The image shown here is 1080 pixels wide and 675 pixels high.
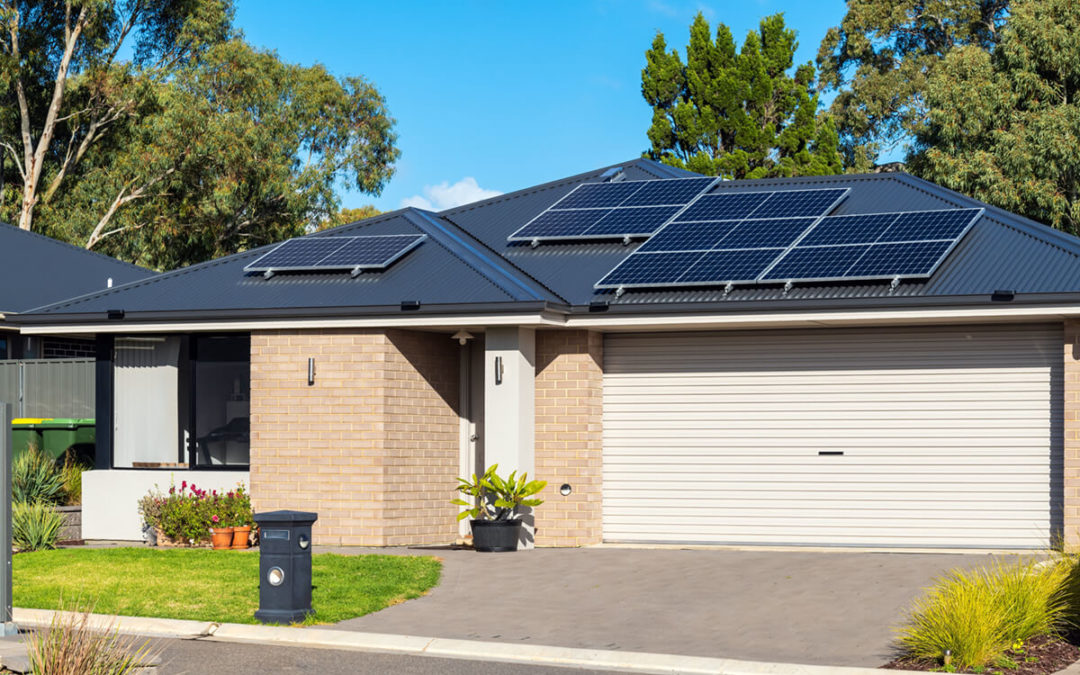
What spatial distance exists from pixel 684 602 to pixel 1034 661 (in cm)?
404

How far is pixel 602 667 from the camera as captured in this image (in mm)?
10773

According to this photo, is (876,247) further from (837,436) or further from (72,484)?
(72,484)

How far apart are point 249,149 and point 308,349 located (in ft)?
84.1

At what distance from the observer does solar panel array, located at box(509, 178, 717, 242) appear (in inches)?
815

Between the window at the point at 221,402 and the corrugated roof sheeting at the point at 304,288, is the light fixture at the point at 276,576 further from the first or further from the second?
the window at the point at 221,402

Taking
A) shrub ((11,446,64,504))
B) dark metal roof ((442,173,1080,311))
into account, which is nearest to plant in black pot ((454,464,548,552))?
dark metal roof ((442,173,1080,311))

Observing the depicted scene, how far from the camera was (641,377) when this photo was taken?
1923cm

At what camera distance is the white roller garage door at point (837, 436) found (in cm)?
1756

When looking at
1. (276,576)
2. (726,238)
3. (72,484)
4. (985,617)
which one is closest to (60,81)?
(72,484)

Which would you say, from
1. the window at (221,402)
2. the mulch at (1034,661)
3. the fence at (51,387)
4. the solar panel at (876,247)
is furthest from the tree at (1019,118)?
the mulch at (1034,661)

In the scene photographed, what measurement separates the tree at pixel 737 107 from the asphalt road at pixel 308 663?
37205 millimetres

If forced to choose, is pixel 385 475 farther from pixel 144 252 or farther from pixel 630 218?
pixel 144 252

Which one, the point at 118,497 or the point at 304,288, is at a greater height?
the point at 304,288

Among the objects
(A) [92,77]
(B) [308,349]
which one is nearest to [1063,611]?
(B) [308,349]
